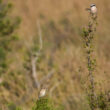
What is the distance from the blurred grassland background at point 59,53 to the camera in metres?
4.66

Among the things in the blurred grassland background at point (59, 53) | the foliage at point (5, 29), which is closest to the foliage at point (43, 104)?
the blurred grassland background at point (59, 53)

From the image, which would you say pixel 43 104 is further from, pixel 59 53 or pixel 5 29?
pixel 59 53

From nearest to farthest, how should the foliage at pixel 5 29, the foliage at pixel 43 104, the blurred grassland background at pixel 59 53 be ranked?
the foliage at pixel 43 104
the blurred grassland background at pixel 59 53
the foliage at pixel 5 29

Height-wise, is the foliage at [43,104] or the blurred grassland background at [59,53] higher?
the blurred grassland background at [59,53]

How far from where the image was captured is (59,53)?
24.4ft

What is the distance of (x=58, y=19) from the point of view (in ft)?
37.5

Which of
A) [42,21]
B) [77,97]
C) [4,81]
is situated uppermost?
[42,21]

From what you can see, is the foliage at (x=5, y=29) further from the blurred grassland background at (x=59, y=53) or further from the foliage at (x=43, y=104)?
the foliage at (x=43, y=104)

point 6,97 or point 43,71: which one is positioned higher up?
point 43,71

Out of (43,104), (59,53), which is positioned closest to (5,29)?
(59,53)

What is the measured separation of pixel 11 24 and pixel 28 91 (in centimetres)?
140

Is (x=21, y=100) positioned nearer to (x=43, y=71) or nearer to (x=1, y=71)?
(x=1, y=71)

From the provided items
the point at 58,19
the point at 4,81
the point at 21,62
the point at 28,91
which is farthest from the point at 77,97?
the point at 58,19

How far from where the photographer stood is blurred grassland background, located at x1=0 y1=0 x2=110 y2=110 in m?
4.66
